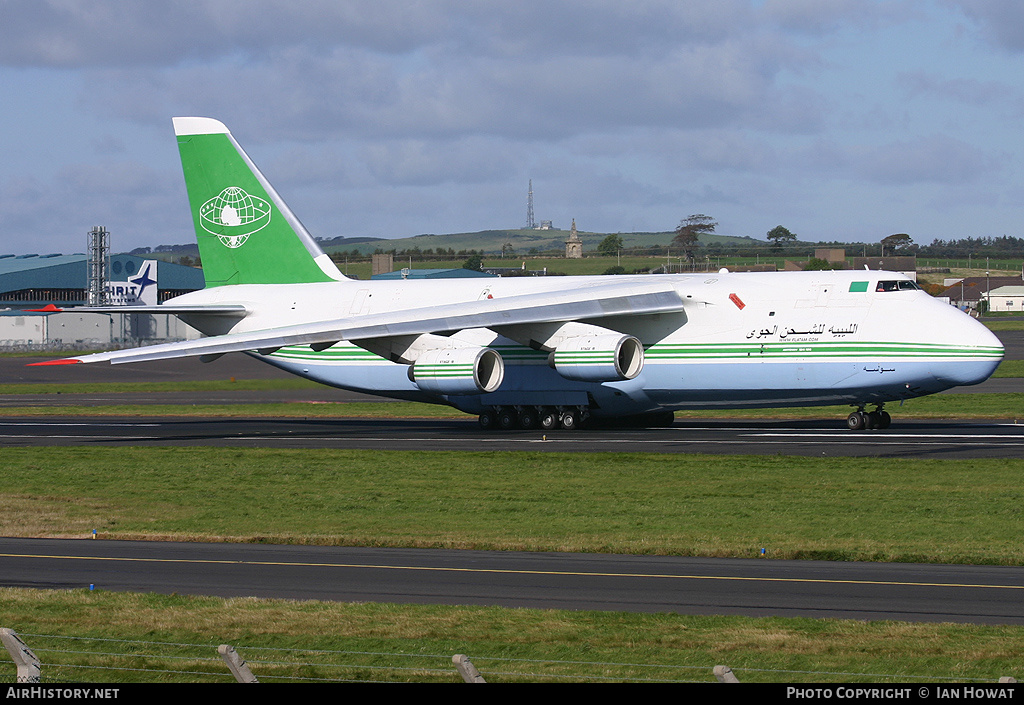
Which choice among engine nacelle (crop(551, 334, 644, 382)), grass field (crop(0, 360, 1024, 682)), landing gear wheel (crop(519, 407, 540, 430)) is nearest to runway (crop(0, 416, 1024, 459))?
landing gear wheel (crop(519, 407, 540, 430))

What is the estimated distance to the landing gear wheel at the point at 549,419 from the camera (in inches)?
1351

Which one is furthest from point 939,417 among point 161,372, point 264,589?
point 161,372

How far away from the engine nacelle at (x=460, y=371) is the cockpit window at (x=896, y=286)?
10.1 metres

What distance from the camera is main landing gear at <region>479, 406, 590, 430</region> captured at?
34.0 m

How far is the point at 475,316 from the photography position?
3122 centimetres

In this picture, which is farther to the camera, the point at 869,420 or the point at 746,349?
the point at 869,420

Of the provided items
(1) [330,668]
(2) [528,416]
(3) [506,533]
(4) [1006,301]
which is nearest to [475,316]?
(2) [528,416]

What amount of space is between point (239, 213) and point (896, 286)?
20.2 m

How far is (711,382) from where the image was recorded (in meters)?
31.2

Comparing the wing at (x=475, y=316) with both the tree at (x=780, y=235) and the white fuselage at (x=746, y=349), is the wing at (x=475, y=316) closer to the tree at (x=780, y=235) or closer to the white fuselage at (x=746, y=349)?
the white fuselage at (x=746, y=349)

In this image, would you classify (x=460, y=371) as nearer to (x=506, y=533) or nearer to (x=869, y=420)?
(x=869, y=420)

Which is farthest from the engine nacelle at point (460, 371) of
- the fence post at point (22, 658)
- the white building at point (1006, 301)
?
the white building at point (1006, 301)
